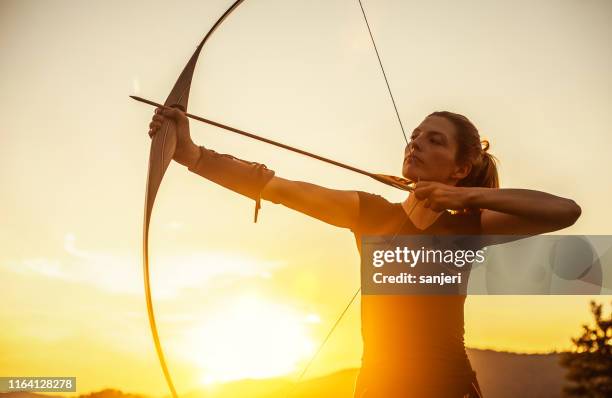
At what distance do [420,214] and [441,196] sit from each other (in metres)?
0.10

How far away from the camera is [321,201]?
143 centimetres

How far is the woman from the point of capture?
4.29ft

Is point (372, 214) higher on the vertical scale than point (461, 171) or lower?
lower

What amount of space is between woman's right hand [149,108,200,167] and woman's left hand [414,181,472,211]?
0.63 metres

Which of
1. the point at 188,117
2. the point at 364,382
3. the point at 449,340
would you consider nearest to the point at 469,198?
the point at 449,340

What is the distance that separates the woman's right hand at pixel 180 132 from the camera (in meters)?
1.49

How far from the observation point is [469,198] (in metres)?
1.45

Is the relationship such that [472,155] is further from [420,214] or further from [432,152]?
[420,214]

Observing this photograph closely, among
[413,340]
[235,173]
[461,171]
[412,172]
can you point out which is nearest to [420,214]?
[412,172]

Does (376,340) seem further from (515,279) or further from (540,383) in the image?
(540,383)

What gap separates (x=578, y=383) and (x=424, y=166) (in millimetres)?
17254

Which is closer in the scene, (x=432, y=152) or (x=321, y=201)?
(x=321, y=201)

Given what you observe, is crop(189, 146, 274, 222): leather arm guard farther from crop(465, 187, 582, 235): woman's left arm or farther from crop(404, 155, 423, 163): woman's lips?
crop(465, 187, 582, 235): woman's left arm

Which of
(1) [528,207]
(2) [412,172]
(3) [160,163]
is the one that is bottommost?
(1) [528,207]
